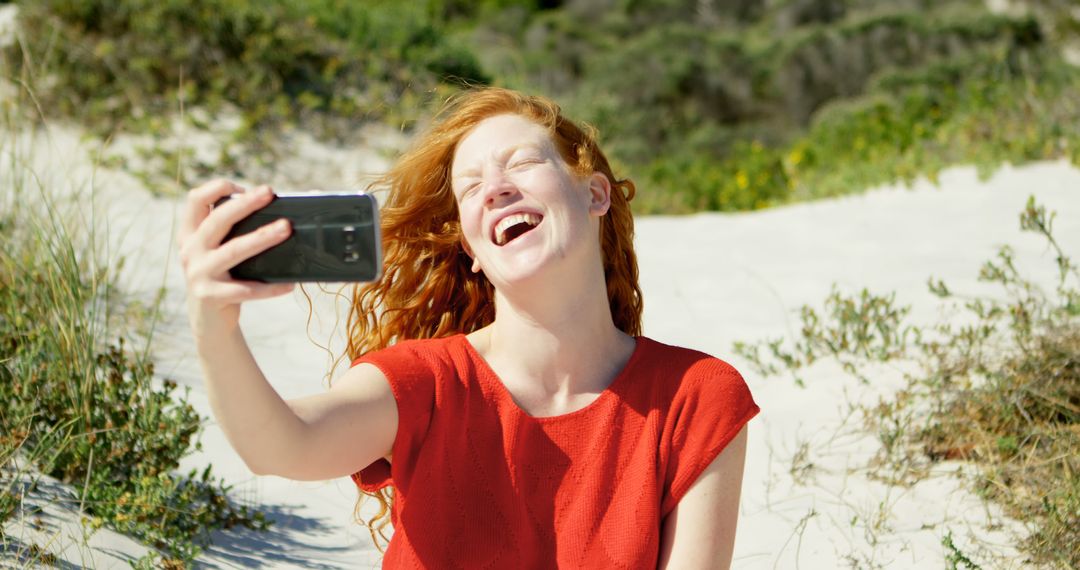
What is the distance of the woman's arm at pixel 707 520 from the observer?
2.15 metres

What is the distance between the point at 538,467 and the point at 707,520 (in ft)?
1.12

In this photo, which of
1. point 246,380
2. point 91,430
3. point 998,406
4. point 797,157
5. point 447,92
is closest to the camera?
point 246,380

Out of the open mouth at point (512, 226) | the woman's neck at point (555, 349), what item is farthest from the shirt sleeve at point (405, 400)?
the open mouth at point (512, 226)

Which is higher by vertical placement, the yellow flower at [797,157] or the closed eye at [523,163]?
the yellow flower at [797,157]

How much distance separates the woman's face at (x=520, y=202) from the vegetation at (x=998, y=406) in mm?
1274

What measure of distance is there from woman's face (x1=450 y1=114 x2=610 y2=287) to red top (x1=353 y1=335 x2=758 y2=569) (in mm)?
275

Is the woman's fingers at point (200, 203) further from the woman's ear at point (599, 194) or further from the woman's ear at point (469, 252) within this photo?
the woman's ear at point (599, 194)

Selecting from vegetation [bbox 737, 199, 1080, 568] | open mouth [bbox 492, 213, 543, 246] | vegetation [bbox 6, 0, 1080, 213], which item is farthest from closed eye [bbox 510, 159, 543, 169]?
vegetation [bbox 6, 0, 1080, 213]

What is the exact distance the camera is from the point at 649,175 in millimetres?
9461

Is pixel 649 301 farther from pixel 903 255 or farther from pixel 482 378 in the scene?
pixel 482 378

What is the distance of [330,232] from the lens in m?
1.72

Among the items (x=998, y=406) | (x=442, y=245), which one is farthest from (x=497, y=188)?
(x=998, y=406)

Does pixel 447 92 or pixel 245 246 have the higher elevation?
pixel 447 92

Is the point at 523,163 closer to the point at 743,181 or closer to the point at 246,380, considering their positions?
the point at 246,380
